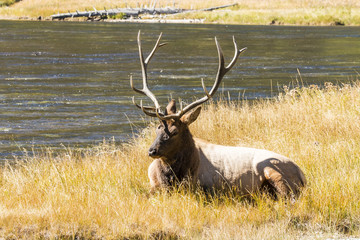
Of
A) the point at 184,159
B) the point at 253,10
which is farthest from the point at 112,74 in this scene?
the point at 253,10

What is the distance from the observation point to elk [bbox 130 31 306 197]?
7332 millimetres

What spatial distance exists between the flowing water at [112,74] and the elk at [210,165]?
21.3ft

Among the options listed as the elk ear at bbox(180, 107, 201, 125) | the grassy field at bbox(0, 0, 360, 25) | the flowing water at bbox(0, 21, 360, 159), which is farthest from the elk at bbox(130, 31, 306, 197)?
the grassy field at bbox(0, 0, 360, 25)

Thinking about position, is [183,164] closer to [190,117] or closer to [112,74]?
[190,117]

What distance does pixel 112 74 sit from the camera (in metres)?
27.7

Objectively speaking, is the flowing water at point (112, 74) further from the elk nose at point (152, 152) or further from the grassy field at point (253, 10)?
the grassy field at point (253, 10)

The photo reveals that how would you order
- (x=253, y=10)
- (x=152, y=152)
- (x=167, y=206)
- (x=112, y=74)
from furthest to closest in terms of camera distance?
(x=253, y=10)
(x=112, y=74)
(x=167, y=206)
(x=152, y=152)

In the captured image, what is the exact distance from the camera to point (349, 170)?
806cm

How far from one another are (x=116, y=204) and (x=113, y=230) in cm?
72

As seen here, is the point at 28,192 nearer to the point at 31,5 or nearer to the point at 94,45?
the point at 94,45

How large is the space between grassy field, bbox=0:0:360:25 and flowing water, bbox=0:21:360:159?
20465mm

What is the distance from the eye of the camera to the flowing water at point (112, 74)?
54.0 feet

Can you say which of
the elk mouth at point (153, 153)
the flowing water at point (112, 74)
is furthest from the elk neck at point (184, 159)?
the flowing water at point (112, 74)

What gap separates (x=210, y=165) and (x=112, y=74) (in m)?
20.4
